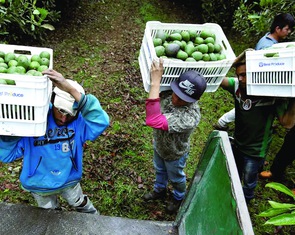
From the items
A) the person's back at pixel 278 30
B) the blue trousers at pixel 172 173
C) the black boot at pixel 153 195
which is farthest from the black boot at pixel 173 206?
the person's back at pixel 278 30

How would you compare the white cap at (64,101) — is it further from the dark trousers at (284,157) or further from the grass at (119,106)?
the dark trousers at (284,157)

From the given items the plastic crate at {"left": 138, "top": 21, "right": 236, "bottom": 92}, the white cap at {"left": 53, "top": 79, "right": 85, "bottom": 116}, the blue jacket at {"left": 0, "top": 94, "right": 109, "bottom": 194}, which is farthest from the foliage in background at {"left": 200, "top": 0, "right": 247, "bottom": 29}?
the white cap at {"left": 53, "top": 79, "right": 85, "bottom": 116}

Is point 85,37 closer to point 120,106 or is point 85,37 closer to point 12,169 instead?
point 120,106

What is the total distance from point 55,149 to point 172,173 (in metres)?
1.30

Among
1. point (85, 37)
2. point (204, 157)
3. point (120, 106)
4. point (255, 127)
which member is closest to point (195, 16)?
point (85, 37)

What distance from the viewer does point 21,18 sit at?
5.45 metres

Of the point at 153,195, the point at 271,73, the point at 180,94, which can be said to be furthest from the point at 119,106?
the point at 271,73

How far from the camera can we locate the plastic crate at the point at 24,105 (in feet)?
7.30

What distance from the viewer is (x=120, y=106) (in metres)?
5.42

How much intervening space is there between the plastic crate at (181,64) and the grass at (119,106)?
1717mm

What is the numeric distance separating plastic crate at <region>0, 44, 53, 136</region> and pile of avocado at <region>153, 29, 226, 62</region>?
1.07 meters

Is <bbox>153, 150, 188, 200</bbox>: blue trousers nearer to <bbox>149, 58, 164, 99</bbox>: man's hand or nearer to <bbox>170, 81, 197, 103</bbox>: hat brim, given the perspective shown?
<bbox>170, 81, 197, 103</bbox>: hat brim

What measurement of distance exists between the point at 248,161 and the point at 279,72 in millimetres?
1138

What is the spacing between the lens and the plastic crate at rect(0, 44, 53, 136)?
223 centimetres
